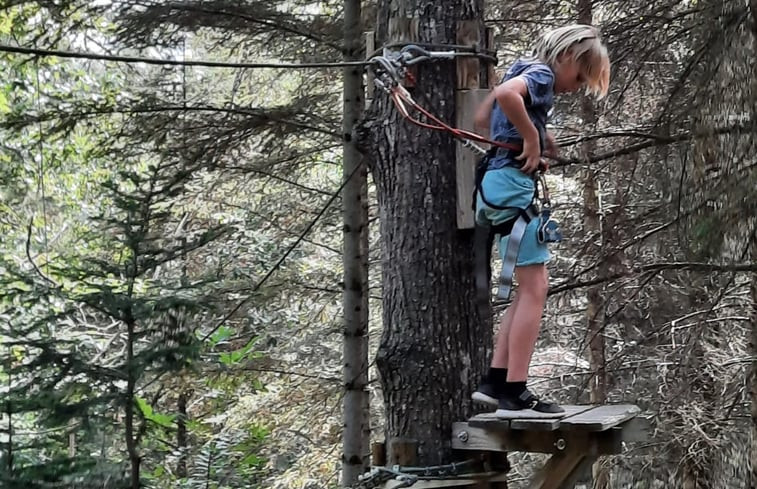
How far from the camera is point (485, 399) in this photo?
8.48ft

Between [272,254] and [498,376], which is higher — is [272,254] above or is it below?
above

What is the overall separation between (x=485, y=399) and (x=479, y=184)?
0.73 metres

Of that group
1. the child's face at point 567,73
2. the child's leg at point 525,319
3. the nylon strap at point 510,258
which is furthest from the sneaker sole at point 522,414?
the child's face at point 567,73

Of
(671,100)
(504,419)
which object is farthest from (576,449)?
(671,100)

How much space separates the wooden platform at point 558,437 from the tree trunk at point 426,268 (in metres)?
0.15

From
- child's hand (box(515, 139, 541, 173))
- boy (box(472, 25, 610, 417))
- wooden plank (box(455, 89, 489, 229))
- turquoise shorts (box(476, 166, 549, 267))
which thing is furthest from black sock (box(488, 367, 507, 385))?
child's hand (box(515, 139, 541, 173))

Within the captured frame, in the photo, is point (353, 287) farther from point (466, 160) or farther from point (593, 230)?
point (593, 230)

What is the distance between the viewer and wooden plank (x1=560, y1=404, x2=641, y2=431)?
7.82ft

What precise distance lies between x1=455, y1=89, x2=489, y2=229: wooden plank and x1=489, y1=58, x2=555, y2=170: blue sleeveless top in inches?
5.1

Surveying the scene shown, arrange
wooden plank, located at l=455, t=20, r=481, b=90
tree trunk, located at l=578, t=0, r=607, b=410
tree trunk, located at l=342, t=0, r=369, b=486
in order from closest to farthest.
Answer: wooden plank, located at l=455, t=20, r=481, b=90
tree trunk, located at l=342, t=0, r=369, b=486
tree trunk, located at l=578, t=0, r=607, b=410

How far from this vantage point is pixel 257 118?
17.0 ft

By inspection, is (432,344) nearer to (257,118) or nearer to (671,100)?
(671,100)

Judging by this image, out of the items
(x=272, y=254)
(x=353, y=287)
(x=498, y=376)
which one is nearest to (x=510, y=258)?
(x=498, y=376)

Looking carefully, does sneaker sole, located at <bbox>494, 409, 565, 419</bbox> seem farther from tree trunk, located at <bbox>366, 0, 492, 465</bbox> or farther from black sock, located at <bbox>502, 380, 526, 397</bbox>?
tree trunk, located at <bbox>366, 0, 492, 465</bbox>
